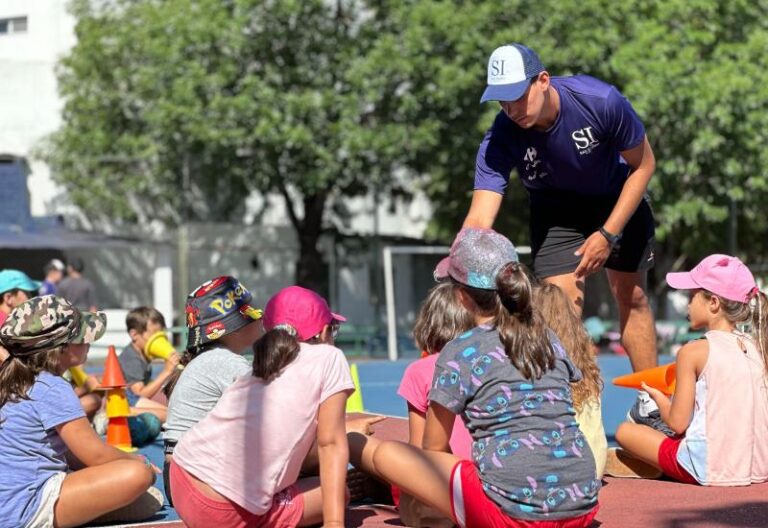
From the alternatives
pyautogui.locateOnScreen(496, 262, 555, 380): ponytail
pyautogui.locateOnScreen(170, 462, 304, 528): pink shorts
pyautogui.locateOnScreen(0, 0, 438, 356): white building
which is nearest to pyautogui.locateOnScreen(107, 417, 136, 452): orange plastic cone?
pyautogui.locateOnScreen(170, 462, 304, 528): pink shorts

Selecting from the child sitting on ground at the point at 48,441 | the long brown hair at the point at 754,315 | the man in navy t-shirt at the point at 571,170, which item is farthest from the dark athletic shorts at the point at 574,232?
the child sitting on ground at the point at 48,441

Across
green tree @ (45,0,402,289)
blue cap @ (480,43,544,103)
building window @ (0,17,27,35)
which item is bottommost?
blue cap @ (480,43,544,103)

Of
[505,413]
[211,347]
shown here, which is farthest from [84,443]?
[505,413]

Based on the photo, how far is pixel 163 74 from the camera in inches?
940

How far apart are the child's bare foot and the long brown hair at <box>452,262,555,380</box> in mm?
2206

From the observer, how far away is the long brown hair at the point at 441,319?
5574 mm

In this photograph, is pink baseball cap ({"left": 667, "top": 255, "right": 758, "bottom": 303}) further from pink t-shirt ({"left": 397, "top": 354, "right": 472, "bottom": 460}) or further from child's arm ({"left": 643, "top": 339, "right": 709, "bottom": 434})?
pink t-shirt ({"left": 397, "top": 354, "right": 472, "bottom": 460})

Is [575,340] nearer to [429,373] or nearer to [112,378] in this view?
[429,373]

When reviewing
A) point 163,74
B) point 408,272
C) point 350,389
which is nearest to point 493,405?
point 350,389

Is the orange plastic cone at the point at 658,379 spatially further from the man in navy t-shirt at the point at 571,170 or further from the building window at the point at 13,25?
the building window at the point at 13,25

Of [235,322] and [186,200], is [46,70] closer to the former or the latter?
[186,200]

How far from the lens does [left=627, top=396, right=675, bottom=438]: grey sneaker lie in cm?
659

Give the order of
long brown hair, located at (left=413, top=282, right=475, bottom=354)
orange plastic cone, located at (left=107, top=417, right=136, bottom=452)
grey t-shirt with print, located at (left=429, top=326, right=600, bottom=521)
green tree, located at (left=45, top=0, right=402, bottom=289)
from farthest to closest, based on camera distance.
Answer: green tree, located at (left=45, top=0, right=402, bottom=289) < orange plastic cone, located at (left=107, top=417, right=136, bottom=452) < long brown hair, located at (left=413, top=282, right=475, bottom=354) < grey t-shirt with print, located at (left=429, top=326, right=600, bottom=521)

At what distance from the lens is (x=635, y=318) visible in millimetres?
7223
